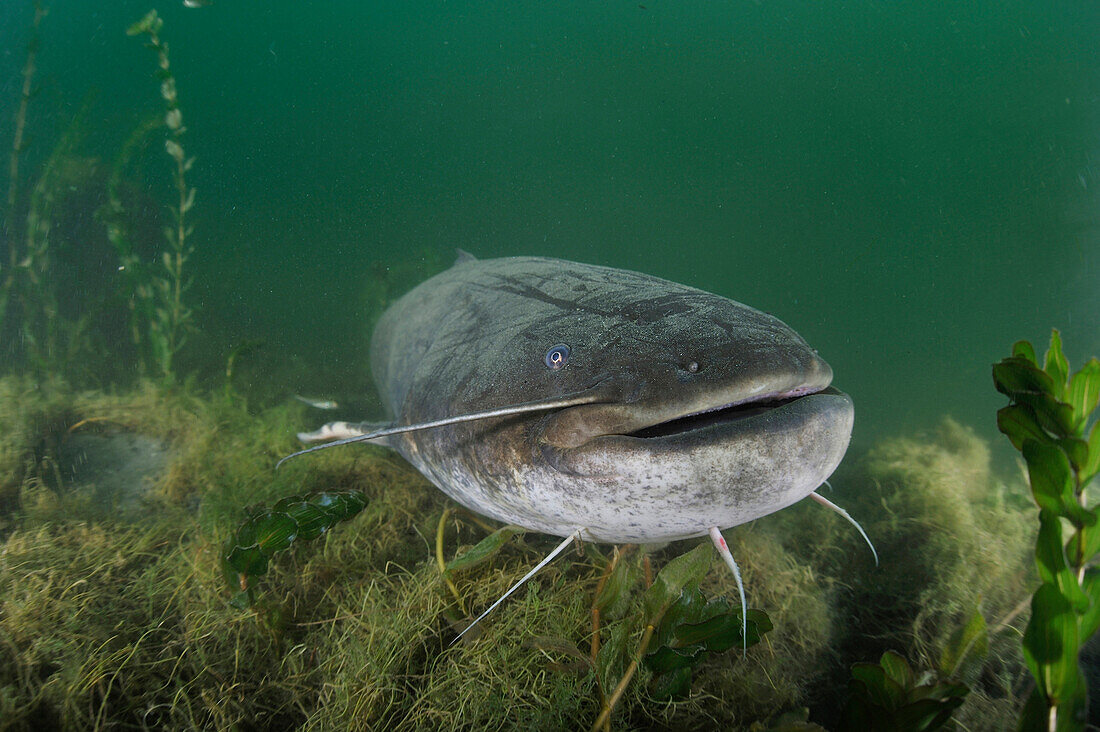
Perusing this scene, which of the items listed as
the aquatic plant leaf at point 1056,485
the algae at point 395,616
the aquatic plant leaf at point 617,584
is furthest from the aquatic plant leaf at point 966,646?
the aquatic plant leaf at point 617,584

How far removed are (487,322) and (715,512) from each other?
1.36 metres

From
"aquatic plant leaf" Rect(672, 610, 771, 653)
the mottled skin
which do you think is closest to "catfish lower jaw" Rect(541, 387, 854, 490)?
the mottled skin

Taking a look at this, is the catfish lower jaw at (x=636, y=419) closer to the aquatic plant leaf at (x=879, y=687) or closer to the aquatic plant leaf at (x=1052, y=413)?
the aquatic plant leaf at (x=1052, y=413)

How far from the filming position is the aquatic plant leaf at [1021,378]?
100 cm

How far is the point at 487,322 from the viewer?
6.98 ft

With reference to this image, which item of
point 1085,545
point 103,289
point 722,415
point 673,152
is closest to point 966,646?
point 1085,545

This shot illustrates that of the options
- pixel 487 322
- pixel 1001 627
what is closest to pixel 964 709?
pixel 1001 627

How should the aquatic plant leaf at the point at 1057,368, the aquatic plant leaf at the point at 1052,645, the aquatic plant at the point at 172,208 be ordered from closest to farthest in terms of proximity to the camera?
the aquatic plant leaf at the point at 1052,645
the aquatic plant leaf at the point at 1057,368
the aquatic plant at the point at 172,208

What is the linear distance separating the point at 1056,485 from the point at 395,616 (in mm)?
1893

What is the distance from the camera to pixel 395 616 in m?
1.58

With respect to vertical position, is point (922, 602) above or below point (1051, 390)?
below

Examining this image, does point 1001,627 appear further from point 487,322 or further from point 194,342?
point 194,342

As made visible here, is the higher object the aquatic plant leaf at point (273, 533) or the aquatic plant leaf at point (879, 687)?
→ the aquatic plant leaf at point (273, 533)

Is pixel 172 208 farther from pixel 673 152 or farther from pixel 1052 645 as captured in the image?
pixel 673 152
